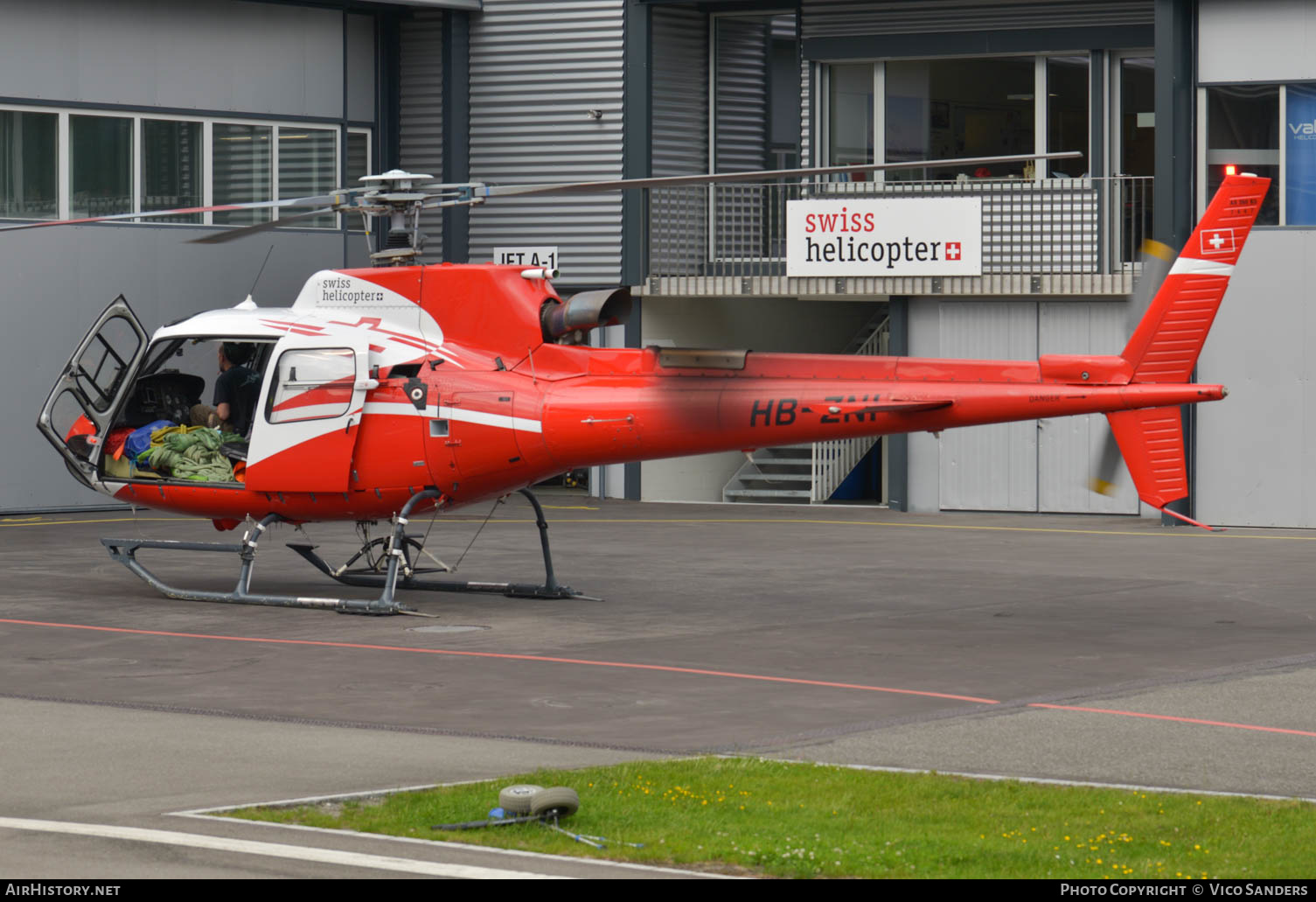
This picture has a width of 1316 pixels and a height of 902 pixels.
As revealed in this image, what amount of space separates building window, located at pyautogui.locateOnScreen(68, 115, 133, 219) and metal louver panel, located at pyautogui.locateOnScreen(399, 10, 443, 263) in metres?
5.06

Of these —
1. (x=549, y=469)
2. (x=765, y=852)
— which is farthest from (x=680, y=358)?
(x=765, y=852)

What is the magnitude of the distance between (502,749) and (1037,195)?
1923cm

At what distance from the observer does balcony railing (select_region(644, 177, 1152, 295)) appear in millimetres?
27766

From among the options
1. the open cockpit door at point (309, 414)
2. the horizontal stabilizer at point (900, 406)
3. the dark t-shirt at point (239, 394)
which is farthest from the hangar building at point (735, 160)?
the horizontal stabilizer at point (900, 406)

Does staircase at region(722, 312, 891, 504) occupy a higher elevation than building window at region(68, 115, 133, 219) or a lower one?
lower

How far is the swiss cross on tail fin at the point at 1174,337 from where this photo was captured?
14.8 metres

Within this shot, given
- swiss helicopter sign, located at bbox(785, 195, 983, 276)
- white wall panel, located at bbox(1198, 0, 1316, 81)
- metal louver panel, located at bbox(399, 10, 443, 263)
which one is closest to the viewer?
white wall panel, located at bbox(1198, 0, 1316, 81)

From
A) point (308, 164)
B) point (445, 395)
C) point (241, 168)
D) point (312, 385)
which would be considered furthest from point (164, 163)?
point (445, 395)

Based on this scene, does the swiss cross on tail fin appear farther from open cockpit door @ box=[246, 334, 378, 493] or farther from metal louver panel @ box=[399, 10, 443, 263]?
metal louver panel @ box=[399, 10, 443, 263]

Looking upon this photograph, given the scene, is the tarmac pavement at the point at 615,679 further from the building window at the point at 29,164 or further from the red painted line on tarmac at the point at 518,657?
the building window at the point at 29,164

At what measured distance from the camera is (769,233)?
29.9 metres

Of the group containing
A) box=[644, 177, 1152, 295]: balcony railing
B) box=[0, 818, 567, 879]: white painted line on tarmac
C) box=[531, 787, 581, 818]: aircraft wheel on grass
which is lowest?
box=[0, 818, 567, 879]: white painted line on tarmac

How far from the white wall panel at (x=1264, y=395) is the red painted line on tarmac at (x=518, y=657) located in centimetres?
1437

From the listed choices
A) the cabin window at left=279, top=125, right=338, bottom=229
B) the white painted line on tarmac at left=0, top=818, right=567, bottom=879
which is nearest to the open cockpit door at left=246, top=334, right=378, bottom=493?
the white painted line on tarmac at left=0, top=818, right=567, bottom=879
